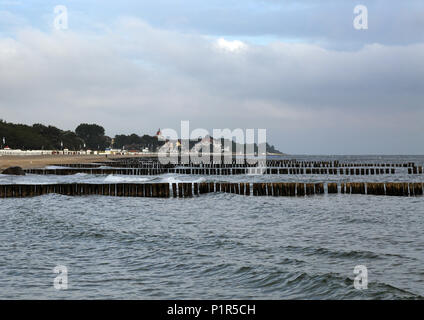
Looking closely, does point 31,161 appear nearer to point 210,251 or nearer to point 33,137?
point 210,251

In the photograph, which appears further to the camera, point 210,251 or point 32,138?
point 32,138

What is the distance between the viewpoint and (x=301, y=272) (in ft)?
37.9

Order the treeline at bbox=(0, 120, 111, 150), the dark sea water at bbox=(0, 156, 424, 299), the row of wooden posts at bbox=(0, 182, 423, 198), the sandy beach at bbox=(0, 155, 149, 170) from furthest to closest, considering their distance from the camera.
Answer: the treeline at bbox=(0, 120, 111, 150) < the sandy beach at bbox=(0, 155, 149, 170) < the row of wooden posts at bbox=(0, 182, 423, 198) < the dark sea water at bbox=(0, 156, 424, 299)

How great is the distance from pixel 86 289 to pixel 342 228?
12.4 metres

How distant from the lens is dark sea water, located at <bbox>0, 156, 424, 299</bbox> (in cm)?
1020

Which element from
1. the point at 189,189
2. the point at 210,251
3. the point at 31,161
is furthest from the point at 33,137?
the point at 210,251

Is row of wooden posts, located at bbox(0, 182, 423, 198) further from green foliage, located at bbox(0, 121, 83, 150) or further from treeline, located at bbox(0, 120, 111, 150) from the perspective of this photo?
green foliage, located at bbox(0, 121, 83, 150)

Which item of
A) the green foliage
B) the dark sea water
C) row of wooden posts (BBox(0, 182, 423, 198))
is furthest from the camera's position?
the green foliage

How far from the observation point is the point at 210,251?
14.3m

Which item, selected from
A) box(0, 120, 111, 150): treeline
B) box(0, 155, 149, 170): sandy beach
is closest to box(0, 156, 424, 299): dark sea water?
box(0, 155, 149, 170): sandy beach

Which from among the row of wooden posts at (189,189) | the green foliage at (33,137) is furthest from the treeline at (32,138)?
the row of wooden posts at (189,189)

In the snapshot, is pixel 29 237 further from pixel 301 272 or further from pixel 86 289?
pixel 301 272

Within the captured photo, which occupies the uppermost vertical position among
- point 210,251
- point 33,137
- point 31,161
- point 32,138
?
point 33,137
